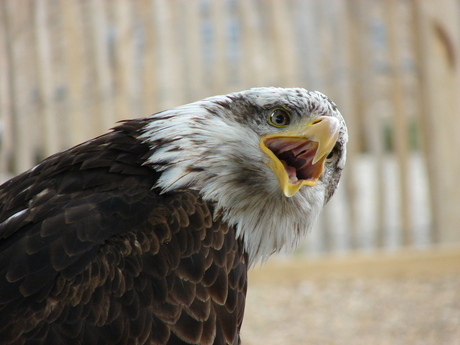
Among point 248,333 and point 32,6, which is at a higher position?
point 32,6

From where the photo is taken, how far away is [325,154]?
217 centimetres

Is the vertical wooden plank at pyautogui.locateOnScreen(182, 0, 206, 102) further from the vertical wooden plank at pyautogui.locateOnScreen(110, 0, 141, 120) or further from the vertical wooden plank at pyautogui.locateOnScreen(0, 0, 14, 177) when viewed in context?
the vertical wooden plank at pyautogui.locateOnScreen(0, 0, 14, 177)

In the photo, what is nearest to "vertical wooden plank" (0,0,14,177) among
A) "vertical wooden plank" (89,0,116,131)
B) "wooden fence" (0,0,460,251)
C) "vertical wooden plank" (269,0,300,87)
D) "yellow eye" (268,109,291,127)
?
"wooden fence" (0,0,460,251)

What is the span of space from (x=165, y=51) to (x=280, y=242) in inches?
131

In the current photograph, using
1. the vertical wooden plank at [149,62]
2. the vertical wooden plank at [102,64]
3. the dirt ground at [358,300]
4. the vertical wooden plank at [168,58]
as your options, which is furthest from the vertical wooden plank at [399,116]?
the vertical wooden plank at [102,64]

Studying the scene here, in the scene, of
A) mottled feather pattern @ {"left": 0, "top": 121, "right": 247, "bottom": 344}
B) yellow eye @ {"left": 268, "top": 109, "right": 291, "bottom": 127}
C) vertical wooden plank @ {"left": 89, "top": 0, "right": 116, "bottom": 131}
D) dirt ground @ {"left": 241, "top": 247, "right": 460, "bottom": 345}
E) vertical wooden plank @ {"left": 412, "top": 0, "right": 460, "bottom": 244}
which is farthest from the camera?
vertical wooden plank @ {"left": 412, "top": 0, "right": 460, "bottom": 244}

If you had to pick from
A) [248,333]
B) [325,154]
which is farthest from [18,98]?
[325,154]

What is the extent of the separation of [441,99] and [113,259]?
4.29m

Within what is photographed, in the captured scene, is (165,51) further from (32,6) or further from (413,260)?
(413,260)

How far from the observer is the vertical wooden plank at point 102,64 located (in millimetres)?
5230

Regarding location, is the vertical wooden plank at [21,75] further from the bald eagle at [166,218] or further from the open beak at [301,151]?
the open beak at [301,151]

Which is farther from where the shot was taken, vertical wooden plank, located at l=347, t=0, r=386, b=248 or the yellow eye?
vertical wooden plank, located at l=347, t=0, r=386, b=248

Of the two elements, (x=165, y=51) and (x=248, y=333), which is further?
(x=165, y=51)

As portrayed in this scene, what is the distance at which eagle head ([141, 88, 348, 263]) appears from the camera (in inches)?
88.6
